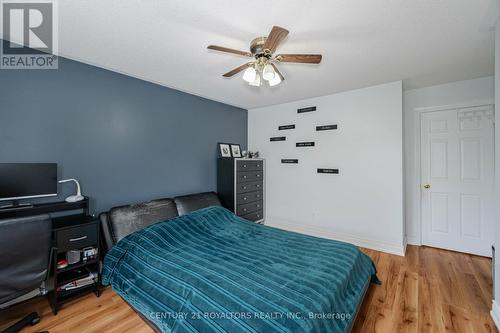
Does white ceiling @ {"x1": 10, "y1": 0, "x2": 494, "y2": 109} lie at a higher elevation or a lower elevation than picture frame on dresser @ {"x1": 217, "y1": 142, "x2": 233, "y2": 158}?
higher

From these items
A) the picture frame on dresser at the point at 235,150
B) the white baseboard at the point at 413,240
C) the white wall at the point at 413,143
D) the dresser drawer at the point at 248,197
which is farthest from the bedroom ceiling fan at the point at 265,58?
the white baseboard at the point at 413,240

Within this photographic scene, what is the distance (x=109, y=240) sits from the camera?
233 cm

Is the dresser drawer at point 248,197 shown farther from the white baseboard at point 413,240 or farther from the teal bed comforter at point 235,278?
the white baseboard at point 413,240

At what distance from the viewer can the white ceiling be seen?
1575mm

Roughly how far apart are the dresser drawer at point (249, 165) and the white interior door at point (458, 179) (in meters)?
2.69

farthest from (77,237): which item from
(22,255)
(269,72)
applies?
(269,72)

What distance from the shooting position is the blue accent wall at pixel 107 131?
6.89 ft

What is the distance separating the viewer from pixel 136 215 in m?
2.55

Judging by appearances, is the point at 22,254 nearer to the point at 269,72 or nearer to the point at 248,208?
the point at 269,72

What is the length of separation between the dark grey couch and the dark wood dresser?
667 mm

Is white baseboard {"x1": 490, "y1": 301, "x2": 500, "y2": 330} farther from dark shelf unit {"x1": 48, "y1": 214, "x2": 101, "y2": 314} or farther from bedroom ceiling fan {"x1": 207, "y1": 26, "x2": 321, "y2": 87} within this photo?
dark shelf unit {"x1": 48, "y1": 214, "x2": 101, "y2": 314}

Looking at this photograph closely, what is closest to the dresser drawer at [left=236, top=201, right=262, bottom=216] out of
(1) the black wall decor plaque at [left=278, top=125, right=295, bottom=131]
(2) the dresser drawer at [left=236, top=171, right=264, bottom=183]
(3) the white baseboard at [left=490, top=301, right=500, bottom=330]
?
(2) the dresser drawer at [left=236, top=171, right=264, bottom=183]

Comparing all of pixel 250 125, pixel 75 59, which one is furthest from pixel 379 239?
pixel 75 59

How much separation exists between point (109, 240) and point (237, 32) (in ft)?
8.28
